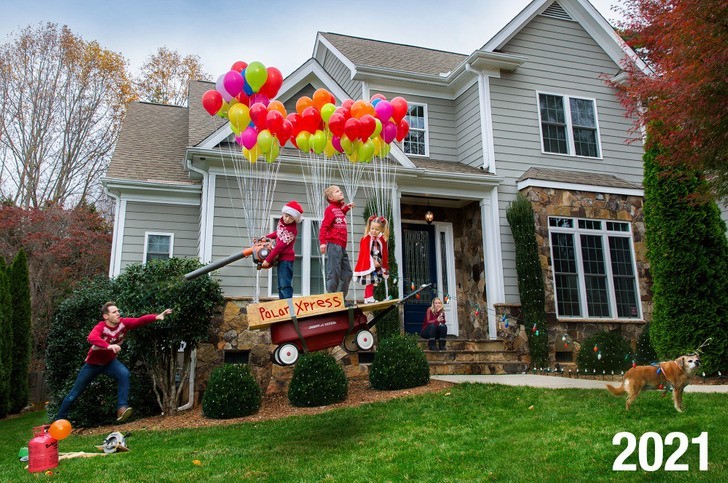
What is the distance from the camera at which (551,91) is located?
537 inches

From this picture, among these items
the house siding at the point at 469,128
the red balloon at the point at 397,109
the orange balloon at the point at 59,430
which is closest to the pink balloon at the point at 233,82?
the red balloon at the point at 397,109

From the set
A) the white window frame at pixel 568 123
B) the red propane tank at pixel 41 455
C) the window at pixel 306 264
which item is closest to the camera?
the red propane tank at pixel 41 455

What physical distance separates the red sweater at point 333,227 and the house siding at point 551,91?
621 cm

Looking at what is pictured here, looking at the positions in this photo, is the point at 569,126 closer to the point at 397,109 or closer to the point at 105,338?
the point at 397,109

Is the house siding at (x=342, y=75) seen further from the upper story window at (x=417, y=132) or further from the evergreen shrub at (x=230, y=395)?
the evergreen shrub at (x=230, y=395)

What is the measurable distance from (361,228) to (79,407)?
5.77 m

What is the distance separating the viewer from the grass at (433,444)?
4.88 metres

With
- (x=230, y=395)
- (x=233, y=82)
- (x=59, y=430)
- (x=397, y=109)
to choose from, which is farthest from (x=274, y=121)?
→ (x=59, y=430)

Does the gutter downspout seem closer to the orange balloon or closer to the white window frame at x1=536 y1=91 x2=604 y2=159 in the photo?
the white window frame at x1=536 y1=91 x2=604 y2=159

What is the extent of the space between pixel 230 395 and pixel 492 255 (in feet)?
21.3

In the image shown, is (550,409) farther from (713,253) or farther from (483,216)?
(483,216)

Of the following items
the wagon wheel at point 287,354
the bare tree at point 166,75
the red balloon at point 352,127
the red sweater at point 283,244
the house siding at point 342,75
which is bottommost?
the wagon wheel at point 287,354

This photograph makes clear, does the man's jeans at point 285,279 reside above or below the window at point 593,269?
below

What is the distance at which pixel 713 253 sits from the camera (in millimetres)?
9727
